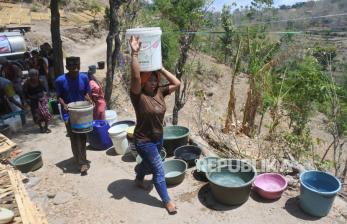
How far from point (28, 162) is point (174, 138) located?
235 centimetres

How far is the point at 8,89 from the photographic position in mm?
7023

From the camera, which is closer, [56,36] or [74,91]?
[74,91]

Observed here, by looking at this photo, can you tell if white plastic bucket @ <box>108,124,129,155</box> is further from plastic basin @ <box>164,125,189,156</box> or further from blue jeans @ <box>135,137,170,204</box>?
blue jeans @ <box>135,137,170,204</box>

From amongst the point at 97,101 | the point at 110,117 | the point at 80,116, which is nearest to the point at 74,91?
the point at 80,116

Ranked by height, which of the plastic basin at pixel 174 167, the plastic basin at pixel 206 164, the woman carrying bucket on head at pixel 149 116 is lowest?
the plastic basin at pixel 174 167

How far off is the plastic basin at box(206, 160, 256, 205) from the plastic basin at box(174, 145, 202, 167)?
639 mm

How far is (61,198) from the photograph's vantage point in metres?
4.59

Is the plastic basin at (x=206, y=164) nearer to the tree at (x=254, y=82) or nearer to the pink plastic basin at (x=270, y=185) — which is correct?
the pink plastic basin at (x=270, y=185)

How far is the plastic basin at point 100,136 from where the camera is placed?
574cm

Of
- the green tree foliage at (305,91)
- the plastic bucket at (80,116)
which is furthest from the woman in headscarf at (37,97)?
the green tree foliage at (305,91)

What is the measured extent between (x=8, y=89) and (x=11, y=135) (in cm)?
98

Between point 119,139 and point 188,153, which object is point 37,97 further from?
point 188,153

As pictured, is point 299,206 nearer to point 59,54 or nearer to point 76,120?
point 76,120

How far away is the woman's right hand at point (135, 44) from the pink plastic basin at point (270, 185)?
93.6 inches
